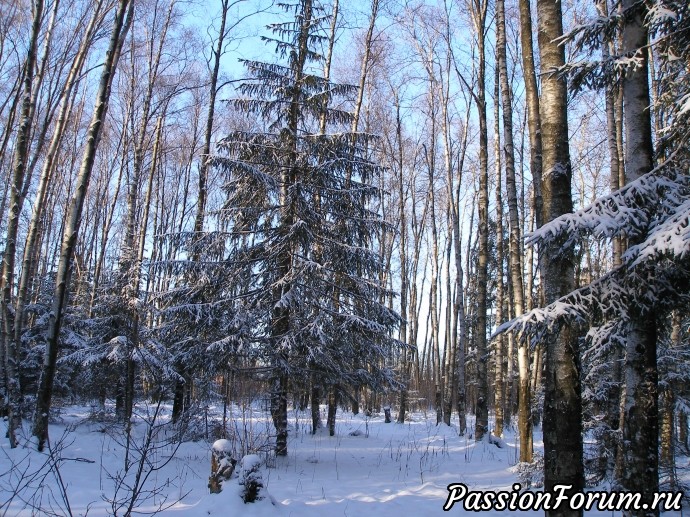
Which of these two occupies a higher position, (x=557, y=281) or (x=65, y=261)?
(x=65, y=261)

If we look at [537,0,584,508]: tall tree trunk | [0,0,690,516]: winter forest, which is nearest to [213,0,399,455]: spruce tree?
[0,0,690,516]: winter forest

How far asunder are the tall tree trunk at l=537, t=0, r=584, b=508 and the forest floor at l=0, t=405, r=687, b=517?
6.45 feet

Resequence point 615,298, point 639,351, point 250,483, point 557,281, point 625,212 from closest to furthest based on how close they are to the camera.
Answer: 1. point 625,212
2. point 615,298
3. point 639,351
4. point 557,281
5. point 250,483

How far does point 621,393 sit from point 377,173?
624 centimetres

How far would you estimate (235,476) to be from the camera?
5734 millimetres

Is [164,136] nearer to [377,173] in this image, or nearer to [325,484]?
[377,173]

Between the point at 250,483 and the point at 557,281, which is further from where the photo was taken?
the point at 250,483

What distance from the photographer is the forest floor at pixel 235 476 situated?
5098 millimetres

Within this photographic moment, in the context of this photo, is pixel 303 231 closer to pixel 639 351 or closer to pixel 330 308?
pixel 330 308

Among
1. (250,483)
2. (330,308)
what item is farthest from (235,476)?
(330,308)

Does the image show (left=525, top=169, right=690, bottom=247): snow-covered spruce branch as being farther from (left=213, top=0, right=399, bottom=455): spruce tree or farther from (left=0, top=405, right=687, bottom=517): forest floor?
(left=213, top=0, right=399, bottom=455): spruce tree

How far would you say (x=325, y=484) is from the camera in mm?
6852

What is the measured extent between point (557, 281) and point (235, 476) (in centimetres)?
451

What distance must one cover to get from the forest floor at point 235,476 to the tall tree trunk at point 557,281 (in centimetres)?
197
